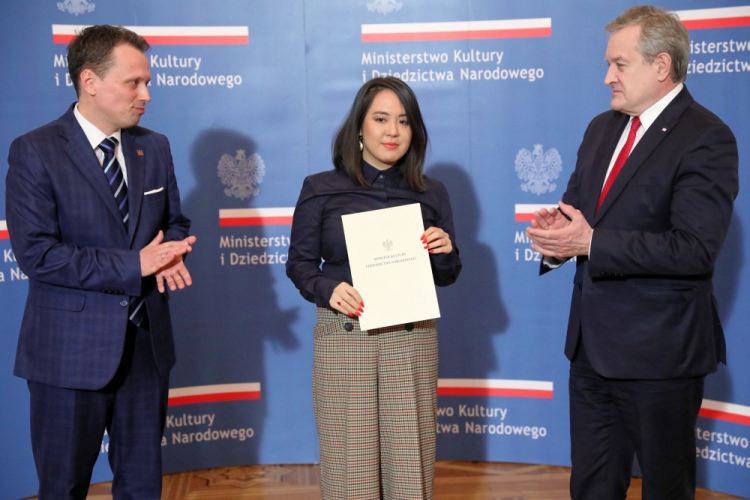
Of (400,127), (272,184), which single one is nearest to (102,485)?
(272,184)

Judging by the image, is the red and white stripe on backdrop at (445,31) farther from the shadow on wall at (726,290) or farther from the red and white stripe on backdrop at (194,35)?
the shadow on wall at (726,290)

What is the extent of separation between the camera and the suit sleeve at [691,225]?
2129 millimetres

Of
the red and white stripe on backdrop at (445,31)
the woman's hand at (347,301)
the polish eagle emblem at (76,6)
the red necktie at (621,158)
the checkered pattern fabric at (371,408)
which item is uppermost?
the polish eagle emblem at (76,6)

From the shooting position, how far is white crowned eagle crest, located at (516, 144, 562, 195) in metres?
3.74

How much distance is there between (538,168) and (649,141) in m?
1.50

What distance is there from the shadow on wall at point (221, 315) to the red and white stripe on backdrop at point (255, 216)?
0.10 ft

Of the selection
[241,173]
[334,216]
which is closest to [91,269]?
[334,216]

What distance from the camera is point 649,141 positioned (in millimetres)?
2262

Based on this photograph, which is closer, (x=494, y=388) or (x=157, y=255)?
(x=157, y=255)

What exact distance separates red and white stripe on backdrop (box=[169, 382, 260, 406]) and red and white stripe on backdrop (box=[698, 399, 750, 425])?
2536mm

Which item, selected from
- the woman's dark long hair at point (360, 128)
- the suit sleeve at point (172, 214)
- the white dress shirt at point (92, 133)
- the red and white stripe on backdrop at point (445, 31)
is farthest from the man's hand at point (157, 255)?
the red and white stripe on backdrop at point (445, 31)

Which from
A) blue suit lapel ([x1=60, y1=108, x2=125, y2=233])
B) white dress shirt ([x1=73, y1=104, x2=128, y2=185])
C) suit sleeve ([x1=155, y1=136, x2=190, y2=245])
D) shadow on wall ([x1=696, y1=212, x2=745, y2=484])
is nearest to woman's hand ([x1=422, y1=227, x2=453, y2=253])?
suit sleeve ([x1=155, y1=136, x2=190, y2=245])

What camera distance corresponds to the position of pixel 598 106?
368 cm

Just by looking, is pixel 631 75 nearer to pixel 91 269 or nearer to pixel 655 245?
pixel 655 245
